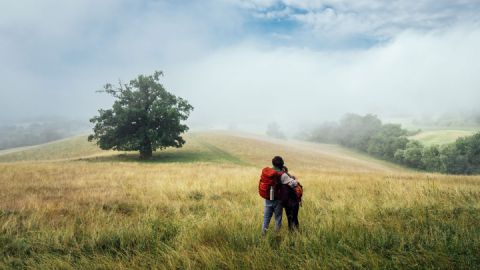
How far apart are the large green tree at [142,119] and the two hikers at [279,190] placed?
31.6 m

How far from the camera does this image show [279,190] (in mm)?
6016

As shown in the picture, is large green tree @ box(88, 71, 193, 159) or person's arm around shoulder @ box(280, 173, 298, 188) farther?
large green tree @ box(88, 71, 193, 159)

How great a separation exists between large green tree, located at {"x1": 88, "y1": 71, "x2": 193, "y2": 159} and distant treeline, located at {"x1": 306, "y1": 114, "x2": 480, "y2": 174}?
197 feet

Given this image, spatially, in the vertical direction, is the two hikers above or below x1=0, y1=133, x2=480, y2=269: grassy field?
above

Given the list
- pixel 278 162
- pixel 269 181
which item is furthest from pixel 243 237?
pixel 278 162

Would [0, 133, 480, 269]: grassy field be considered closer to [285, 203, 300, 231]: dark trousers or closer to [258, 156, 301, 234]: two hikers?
Result: [285, 203, 300, 231]: dark trousers

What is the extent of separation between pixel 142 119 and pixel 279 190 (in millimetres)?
35439

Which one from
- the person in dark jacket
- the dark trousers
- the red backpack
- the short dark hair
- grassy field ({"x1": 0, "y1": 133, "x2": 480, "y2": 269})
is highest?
the short dark hair

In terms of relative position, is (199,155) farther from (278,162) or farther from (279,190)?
(278,162)

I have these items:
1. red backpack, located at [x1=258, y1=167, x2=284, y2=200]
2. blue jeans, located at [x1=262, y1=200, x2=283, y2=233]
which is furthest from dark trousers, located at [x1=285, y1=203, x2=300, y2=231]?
red backpack, located at [x1=258, y1=167, x2=284, y2=200]

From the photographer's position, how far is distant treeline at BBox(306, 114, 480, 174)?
66688mm

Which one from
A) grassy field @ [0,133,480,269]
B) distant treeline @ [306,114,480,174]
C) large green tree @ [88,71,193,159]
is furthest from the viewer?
distant treeline @ [306,114,480,174]

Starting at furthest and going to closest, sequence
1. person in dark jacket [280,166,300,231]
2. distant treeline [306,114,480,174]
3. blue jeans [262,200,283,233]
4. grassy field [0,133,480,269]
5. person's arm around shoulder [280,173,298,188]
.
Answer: distant treeline [306,114,480,174] < blue jeans [262,200,283,233] < person in dark jacket [280,166,300,231] < person's arm around shoulder [280,173,298,188] < grassy field [0,133,480,269]

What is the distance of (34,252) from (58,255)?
442 mm
